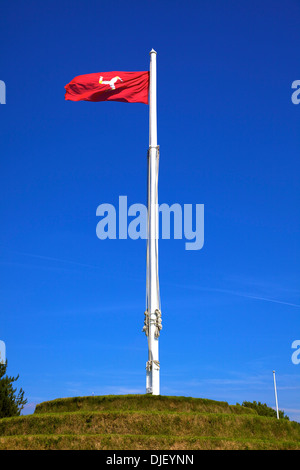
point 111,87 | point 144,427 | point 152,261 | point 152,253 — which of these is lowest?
point 144,427

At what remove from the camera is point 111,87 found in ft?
89.6

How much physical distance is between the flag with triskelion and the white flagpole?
2.07ft

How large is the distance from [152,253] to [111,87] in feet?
32.0

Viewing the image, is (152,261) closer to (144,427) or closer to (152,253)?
(152,253)

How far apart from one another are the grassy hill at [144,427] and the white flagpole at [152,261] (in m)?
2.28

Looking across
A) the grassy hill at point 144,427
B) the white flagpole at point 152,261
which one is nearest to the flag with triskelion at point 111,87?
the white flagpole at point 152,261

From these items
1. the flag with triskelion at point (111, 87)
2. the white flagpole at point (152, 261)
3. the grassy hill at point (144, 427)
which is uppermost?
the flag with triskelion at point (111, 87)

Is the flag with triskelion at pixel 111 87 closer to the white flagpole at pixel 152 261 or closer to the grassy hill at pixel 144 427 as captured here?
the white flagpole at pixel 152 261

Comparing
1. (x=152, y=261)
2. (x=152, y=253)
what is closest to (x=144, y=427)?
(x=152, y=261)

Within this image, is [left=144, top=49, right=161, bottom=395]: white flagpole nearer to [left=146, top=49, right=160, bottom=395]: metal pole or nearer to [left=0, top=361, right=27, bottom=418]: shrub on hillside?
[left=146, top=49, right=160, bottom=395]: metal pole

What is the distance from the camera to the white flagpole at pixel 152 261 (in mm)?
23359

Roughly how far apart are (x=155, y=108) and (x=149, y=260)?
8.83m
